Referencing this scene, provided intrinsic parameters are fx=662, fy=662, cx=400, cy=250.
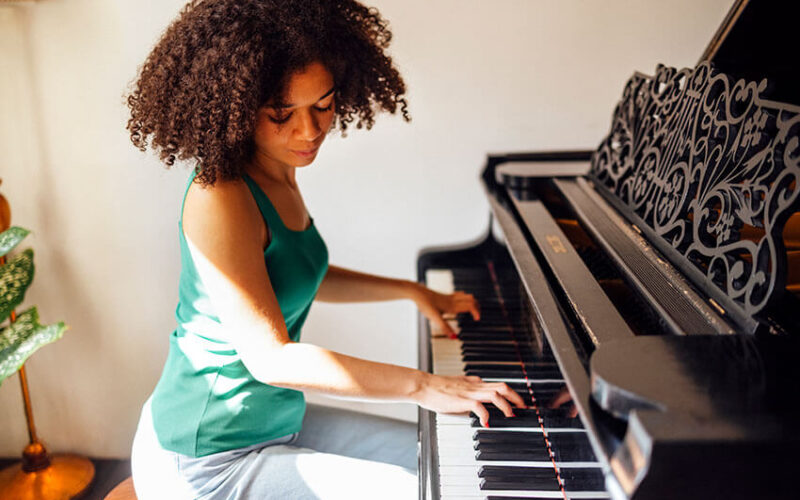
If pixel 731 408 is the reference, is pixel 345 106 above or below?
above

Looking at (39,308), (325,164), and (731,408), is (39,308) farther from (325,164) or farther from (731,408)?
(731,408)

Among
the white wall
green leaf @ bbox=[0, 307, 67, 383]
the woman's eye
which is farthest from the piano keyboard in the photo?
green leaf @ bbox=[0, 307, 67, 383]

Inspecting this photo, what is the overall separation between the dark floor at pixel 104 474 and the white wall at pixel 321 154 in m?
0.15

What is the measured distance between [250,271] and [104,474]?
1896 millimetres

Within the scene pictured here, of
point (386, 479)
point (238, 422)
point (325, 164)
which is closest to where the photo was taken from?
point (386, 479)

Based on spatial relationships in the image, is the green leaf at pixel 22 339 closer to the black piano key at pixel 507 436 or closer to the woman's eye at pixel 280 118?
the woman's eye at pixel 280 118

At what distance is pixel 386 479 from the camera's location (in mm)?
1345

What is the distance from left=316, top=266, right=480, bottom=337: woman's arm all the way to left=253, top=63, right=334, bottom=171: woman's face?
50cm

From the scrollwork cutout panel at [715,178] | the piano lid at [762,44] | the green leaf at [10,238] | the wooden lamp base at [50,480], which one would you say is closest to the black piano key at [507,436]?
the scrollwork cutout panel at [715,178]

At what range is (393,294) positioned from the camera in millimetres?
1863

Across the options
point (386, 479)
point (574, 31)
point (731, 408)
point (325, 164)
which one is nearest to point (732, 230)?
point (731, 408)

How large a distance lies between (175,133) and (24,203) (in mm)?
1346

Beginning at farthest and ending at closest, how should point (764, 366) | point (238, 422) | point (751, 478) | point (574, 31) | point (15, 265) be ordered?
1. point (574, 31)
2. point (15, 265)
3. point (238, 422)
4. point (764, 366)
5. point (751, 478)

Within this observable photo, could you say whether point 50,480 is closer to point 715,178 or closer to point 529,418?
point 529,418
